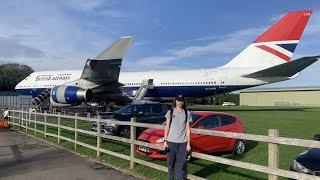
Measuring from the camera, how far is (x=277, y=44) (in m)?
37.2

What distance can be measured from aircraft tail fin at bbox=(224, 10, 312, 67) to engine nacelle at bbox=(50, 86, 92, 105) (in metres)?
14.6

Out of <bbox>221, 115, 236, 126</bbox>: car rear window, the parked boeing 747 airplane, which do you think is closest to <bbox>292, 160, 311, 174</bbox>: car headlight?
<bbox>221, 115, 236, 126</bbox>: car rear window

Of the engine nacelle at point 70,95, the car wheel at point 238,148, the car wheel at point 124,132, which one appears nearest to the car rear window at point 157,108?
the car wheel at point 124,132

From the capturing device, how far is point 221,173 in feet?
34.6

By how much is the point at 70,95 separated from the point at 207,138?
69.3 ft

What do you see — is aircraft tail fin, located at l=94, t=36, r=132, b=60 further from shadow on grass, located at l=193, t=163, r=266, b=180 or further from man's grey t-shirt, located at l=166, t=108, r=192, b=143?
man's grey t-shirt, located at l=166, t=108, r=192, b=143

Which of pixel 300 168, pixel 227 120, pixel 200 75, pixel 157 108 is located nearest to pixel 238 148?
pixel 227 120

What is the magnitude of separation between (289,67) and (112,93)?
1435cm

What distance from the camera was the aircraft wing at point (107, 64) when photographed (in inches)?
1211

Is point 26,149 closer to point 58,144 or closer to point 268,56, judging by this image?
point 58,144

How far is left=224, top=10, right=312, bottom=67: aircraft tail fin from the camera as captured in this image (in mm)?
35991

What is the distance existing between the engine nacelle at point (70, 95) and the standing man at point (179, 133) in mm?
23872

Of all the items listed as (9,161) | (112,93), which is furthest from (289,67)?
(9,161)

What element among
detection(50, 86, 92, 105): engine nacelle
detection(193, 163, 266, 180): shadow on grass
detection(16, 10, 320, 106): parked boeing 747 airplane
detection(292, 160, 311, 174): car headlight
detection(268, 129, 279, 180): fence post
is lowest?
detection(193, 163, 266, 180): shadow on grass
